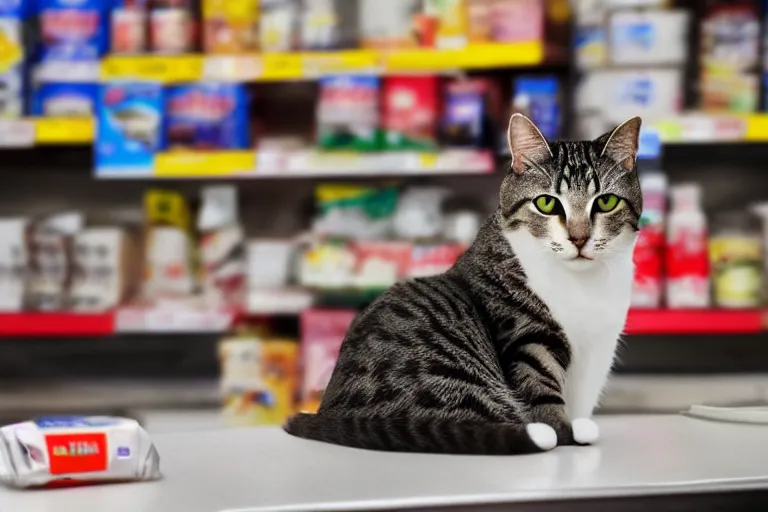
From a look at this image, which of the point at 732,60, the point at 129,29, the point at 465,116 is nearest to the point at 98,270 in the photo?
the point at 129,29

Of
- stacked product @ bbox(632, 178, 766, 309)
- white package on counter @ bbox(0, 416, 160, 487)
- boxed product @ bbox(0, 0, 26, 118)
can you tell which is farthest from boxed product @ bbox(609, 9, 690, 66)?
white package on counter @ bbox(0, 416, 160, 487)

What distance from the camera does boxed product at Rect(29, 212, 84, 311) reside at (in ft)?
9.54

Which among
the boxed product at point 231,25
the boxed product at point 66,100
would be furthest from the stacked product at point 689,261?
the boxed product at point 66,100

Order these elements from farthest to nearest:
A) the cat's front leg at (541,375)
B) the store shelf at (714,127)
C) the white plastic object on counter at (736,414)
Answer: the store shelf at (714,127) < the white plastic object on counter at (736,414) < the cat's front leg at (541,375)

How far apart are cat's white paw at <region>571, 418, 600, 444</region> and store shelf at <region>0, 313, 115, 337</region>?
2.02 m

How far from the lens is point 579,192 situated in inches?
44.4

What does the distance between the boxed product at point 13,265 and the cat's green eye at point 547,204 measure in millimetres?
2192

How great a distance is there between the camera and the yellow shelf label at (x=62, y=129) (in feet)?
9.33

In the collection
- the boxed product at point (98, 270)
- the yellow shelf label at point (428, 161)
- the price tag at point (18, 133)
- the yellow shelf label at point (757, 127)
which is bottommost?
the boxed product at point (98, 270)

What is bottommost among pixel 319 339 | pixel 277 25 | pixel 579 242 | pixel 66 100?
pixel 319 339

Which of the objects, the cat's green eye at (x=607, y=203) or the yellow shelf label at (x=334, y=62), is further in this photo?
the yellow shelf label at (x=334, y=62)

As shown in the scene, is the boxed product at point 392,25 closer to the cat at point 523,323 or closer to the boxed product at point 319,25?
the boxed product at point 319,25

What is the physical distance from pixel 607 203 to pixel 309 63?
1761 millimetres

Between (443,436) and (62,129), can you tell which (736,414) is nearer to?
(443,436)
